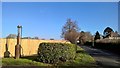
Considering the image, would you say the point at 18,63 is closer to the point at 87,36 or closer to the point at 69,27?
the point at 69,27

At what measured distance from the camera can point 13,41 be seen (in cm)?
2694

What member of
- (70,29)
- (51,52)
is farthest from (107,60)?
(70,29)

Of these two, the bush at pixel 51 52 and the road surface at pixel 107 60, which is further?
the road surface at pixel 107 60

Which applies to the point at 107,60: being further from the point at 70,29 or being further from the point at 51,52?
the point at 70,29

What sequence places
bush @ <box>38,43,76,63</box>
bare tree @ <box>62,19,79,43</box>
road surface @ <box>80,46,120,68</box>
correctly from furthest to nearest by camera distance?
bare tree @ <box>62,19,79,43</box> < road surface @ <box>80,46,120,68</box> < bush @ <box>38,43,76,63</box>

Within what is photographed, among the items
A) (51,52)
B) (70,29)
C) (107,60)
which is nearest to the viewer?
(51,52)

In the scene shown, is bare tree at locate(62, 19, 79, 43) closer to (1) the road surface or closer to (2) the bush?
(1) the road surface

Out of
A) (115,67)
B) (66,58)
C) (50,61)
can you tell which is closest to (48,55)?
(50,61)

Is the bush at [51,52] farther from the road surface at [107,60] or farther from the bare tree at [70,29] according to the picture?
the bare tree at [70,29]

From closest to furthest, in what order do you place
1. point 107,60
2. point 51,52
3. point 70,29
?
point 51,52
point 107,60
point 70,29

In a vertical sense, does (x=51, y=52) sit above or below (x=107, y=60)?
above

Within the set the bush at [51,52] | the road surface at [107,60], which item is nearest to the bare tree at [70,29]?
the road surface at [107,60]

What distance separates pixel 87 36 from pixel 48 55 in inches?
3646

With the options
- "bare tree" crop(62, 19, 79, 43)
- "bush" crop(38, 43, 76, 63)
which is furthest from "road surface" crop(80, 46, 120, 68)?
"bare tree" crop(62, 19, 79, 43)
